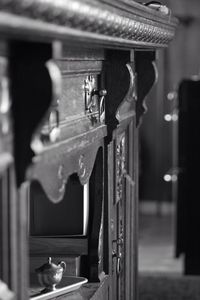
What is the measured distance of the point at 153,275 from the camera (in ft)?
23.5

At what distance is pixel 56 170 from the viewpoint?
2010 mm

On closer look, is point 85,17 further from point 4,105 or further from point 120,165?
point 120,165

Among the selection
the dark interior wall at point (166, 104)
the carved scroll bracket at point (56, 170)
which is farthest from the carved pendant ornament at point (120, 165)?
the dark interior wall at point (166, 104)

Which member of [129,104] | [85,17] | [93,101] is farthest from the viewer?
[129,104]

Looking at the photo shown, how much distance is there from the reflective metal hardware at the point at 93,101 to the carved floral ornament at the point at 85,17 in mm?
242

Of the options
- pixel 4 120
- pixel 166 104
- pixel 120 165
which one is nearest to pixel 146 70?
pixel 120 165

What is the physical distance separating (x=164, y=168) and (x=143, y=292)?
12.1 feet

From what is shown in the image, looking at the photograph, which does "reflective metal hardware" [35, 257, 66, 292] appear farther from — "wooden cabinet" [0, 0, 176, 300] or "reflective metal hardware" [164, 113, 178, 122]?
"reflective metal hardware" [164, 113, 178, 122]

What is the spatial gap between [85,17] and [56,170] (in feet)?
Answer: 1.66

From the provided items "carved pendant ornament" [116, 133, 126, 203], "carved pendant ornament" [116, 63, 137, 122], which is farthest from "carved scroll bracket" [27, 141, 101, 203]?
"carved pendant ornament" [116, 133, 126, 203]

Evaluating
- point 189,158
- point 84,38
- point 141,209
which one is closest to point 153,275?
point 189,158

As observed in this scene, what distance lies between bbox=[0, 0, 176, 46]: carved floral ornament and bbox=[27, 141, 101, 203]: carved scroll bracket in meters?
0.34

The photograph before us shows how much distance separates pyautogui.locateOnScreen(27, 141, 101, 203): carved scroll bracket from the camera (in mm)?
1819

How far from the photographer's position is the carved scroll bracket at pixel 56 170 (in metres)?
1.82
